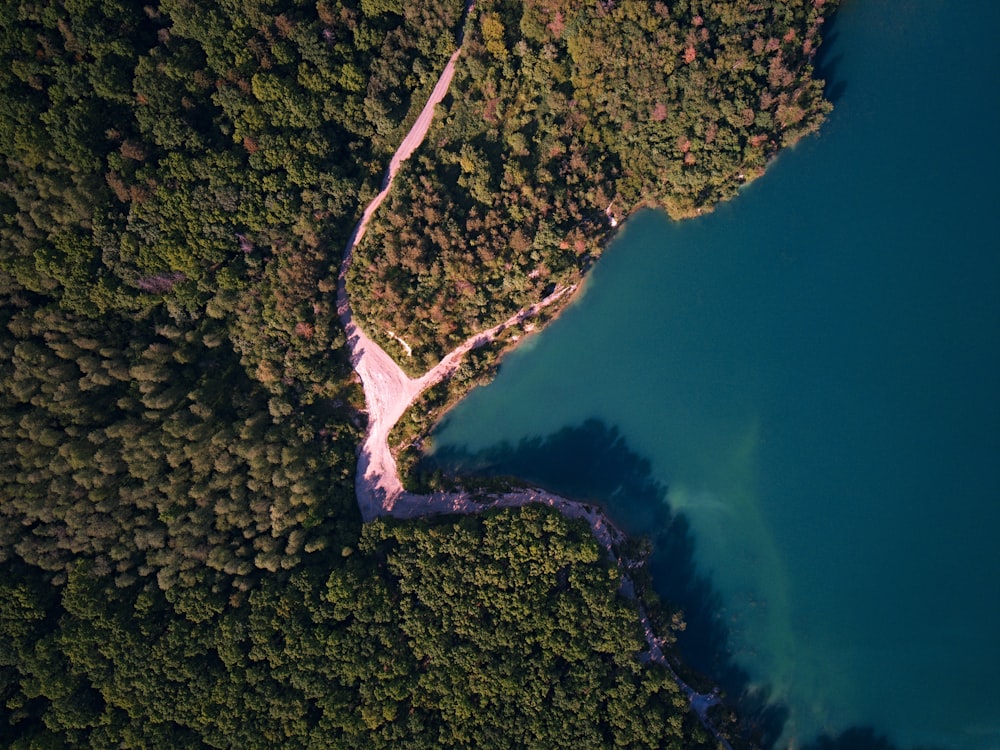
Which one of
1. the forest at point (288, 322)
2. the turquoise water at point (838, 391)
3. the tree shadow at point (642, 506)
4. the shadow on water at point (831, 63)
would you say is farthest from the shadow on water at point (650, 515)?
the shadow on water at point (831, 63)

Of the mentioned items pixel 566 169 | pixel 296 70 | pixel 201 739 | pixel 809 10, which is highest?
pixel 809 10

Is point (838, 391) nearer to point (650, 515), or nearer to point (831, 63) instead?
point (650, 515)

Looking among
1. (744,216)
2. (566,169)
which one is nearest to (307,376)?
(566,169)

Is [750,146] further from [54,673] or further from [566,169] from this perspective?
[54,673]

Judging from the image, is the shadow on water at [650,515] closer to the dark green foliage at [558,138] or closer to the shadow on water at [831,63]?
the dark green foliage at [558,138]

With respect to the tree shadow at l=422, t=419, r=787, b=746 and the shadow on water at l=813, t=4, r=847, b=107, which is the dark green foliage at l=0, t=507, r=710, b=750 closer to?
the tree shadow at l=422, t=419, r=787, b=746
